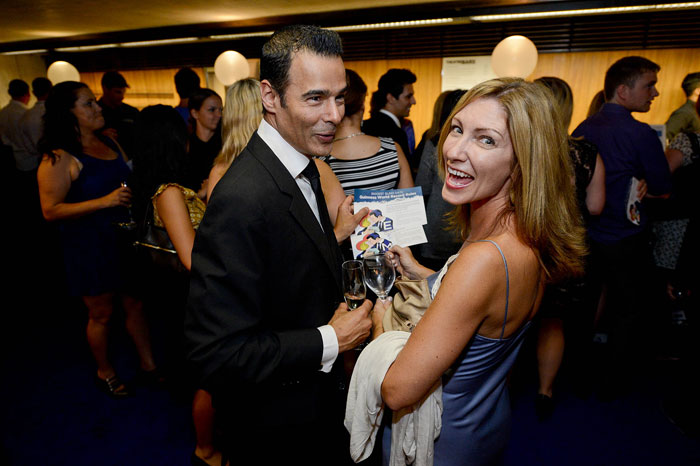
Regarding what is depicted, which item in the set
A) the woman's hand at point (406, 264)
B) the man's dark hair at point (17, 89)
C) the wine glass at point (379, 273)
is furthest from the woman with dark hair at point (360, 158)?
the man's dark hair at point (17, 89)

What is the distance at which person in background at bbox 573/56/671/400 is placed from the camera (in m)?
2.70

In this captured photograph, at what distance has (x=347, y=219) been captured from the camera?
2.05 meters

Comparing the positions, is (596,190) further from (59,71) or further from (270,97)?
(59,71)

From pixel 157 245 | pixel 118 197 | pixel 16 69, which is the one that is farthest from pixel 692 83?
pixel 16 69

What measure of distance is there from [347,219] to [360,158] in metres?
0.62

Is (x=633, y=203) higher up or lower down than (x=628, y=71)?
lower down

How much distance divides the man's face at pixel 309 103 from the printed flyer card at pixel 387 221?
0.82 meters

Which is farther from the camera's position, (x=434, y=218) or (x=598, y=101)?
(x=598, y=101)

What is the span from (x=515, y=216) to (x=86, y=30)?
10.2 metres

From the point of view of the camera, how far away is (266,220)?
3.65 feet

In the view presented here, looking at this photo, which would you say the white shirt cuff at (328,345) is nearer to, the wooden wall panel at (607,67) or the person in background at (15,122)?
the person in background at (15,122)

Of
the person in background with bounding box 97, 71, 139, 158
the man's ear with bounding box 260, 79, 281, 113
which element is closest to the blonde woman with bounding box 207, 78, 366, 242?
the man's ear with bounding box 260, 79, 281, 113

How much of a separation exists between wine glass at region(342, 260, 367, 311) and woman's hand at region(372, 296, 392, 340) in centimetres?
14

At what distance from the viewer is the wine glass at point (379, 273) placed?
4.90 feet
